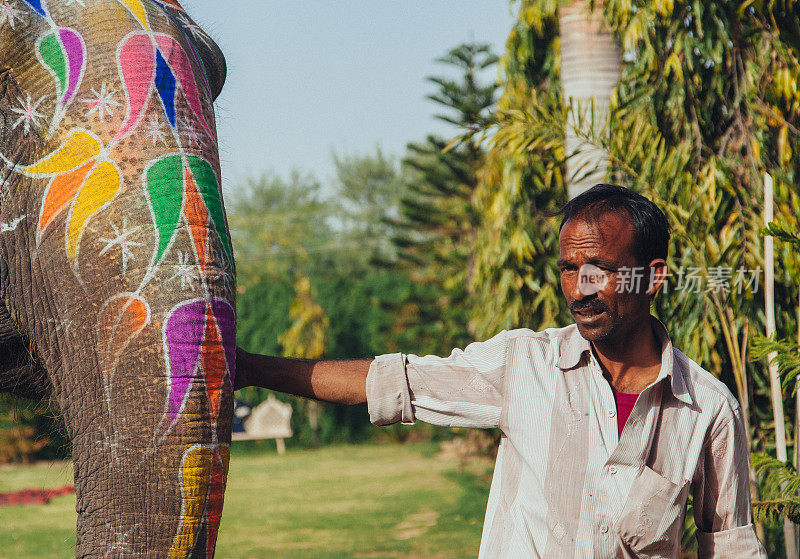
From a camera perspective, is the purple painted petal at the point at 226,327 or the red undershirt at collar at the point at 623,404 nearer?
the purple painted petal at the point at 226,327

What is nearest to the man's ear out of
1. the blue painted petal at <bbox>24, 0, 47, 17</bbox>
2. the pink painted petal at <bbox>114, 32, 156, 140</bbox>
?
the pink painted petal at <bbox>114, 32, 156, 140</bbox>

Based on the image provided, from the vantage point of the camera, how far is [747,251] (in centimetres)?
477

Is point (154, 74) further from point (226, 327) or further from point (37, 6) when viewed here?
point (226, 327)

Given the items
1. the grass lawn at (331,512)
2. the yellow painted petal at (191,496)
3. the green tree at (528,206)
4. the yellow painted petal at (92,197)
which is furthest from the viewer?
the grass lawn at (331,512)

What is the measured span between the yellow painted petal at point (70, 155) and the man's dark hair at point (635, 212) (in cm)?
105

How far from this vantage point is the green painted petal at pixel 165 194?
1.75 metres

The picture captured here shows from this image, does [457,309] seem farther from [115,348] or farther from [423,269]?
[115,348]

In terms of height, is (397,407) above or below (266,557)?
above

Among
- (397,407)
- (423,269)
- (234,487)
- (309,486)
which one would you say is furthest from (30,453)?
(397,407)

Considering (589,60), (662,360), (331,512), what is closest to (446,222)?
(331,512)

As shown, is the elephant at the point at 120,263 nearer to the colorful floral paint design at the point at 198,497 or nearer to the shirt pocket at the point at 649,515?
the colorful floral paint design at the point at 198,497

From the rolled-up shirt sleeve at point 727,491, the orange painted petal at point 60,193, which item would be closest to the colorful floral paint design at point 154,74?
the orange painted petal at point 60,193

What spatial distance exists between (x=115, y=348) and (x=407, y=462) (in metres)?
14.2

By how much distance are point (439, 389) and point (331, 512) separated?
9.17m
